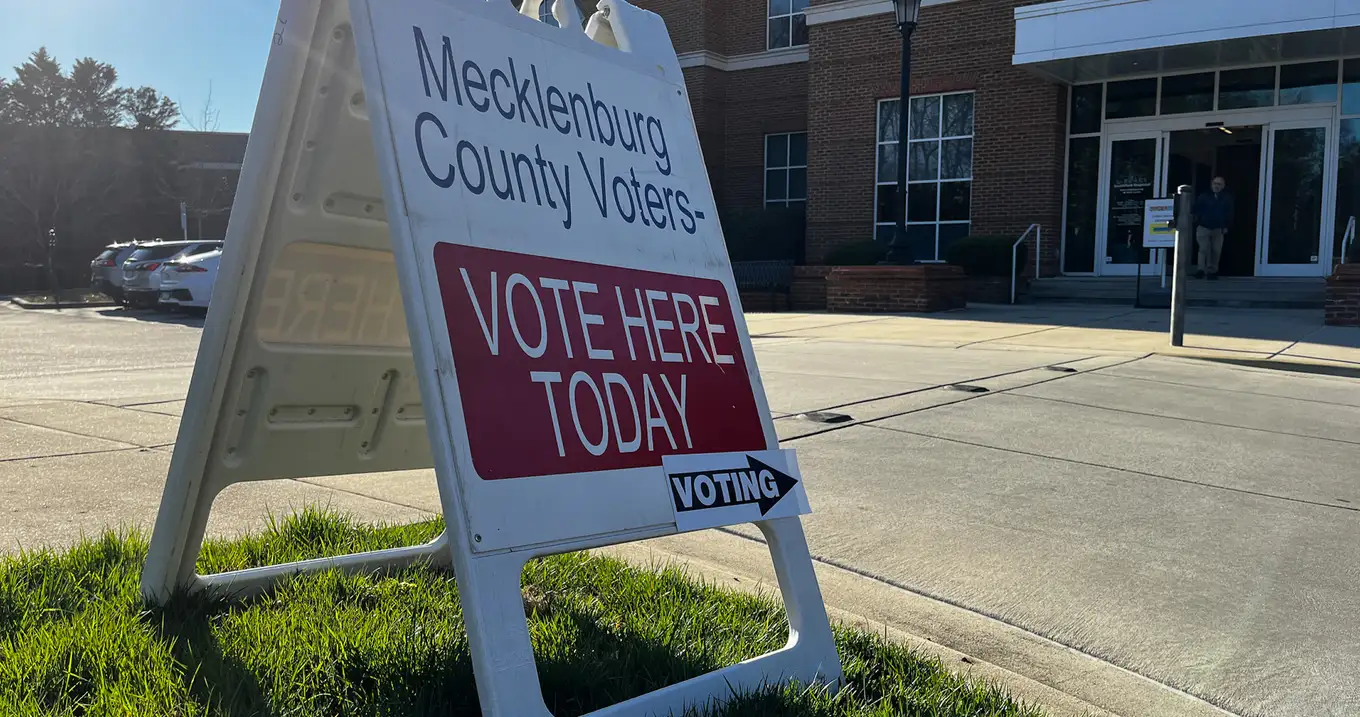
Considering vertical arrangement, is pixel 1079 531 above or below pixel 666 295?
below

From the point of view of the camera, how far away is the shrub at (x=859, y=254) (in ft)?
59.9

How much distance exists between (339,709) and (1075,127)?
64.3 ft

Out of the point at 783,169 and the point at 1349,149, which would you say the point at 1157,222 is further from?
the point at 783,169

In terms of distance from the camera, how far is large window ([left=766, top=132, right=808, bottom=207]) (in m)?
24.5

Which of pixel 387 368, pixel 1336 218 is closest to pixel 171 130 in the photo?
pixel 1336 218

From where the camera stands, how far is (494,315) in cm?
219

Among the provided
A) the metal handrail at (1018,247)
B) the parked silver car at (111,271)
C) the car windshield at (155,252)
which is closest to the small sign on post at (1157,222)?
the metal handrail at (1018,247)

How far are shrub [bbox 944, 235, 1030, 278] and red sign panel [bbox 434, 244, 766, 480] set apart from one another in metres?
15.8

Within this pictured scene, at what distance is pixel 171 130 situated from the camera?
40.0 metres

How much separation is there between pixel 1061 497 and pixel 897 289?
11.7 m

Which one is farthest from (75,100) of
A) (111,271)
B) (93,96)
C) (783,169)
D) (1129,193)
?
(1129,193)

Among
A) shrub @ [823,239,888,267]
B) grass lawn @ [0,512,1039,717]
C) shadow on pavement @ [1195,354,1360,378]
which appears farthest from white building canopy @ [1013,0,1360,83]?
grass lawn @ [0,512,1039,717]

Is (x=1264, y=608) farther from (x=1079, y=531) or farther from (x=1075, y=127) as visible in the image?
(x=1075, y=127)

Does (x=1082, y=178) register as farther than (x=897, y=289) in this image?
Yes
